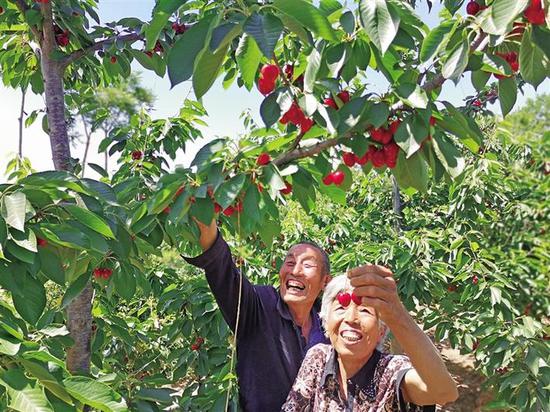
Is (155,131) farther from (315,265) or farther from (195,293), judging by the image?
(315,265)

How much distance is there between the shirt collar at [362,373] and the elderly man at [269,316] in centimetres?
46

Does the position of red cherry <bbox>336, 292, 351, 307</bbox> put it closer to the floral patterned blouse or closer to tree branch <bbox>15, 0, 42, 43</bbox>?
the floral patterned blouse

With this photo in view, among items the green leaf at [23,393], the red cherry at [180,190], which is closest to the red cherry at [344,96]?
the red cherry at [180,190]

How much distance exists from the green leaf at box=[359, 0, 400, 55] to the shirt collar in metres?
0.85

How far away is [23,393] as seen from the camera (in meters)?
0.99

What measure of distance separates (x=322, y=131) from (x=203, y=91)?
333 millimetres

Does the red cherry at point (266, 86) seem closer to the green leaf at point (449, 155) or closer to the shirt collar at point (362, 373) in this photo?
the green leaf at point (449, 155)

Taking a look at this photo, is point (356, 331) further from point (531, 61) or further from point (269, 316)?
point (531, 61)

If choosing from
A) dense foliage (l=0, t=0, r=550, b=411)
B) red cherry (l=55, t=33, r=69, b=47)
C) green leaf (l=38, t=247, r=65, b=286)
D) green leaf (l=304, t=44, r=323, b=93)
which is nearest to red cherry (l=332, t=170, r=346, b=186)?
dense foliage (l=0, t=0, r=550, b=411)

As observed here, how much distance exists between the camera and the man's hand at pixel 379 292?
3.59 feet

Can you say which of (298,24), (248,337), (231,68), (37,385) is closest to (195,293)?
(248,337)

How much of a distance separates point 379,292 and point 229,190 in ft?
1.34

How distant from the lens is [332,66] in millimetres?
1056

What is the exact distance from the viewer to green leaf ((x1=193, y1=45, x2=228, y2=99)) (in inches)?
36.8
